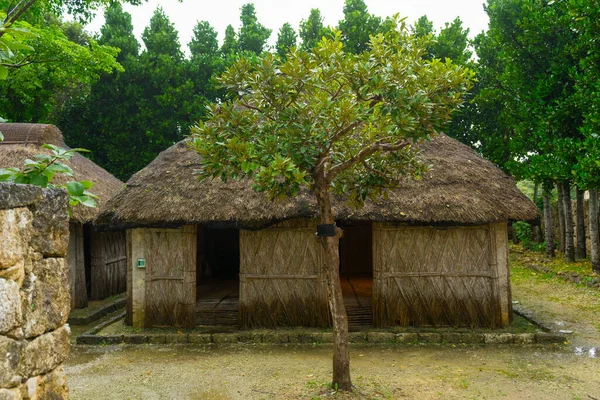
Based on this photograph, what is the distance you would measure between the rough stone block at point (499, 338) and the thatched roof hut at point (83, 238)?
27.6ft

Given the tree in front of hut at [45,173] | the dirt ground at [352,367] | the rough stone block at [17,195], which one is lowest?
the dirt ground at [352,367]

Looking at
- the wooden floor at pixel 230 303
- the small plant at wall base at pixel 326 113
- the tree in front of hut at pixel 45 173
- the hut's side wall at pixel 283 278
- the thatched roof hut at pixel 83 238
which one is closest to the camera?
the tree in front of hut at pixel 45 173

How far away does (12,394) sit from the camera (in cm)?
211

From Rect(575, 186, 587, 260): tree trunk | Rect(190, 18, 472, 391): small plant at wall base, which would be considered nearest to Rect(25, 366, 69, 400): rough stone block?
Rect(190, 18, 472, 391): small plant at wall base

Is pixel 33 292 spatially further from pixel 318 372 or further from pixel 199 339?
pixel 199 339

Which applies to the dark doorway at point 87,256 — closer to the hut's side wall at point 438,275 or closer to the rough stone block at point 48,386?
the hut's side wall at point 438,275

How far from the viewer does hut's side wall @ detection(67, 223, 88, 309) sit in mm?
11094

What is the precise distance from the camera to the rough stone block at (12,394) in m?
2.05

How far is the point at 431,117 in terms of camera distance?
5473mm

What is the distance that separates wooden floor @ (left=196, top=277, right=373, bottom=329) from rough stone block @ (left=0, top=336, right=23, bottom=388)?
7321 millimetres

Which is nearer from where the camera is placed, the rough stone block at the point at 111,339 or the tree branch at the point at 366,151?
the tree branch at the point at 366,151

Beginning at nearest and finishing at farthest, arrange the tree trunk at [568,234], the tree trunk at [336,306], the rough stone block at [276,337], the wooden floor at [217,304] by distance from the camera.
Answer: the tree trunk at [336,306] → the rough stone block at [276,337] → the wooden floor at [217,304] → the tree trunk at [568,234]

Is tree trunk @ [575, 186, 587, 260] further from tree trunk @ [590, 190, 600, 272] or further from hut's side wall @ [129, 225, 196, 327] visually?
hut's side wall @ [129, 225, 196, 327]

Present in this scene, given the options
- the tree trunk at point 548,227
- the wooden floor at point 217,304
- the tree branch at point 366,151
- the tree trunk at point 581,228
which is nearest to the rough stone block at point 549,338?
the tree branch at point 366,151
